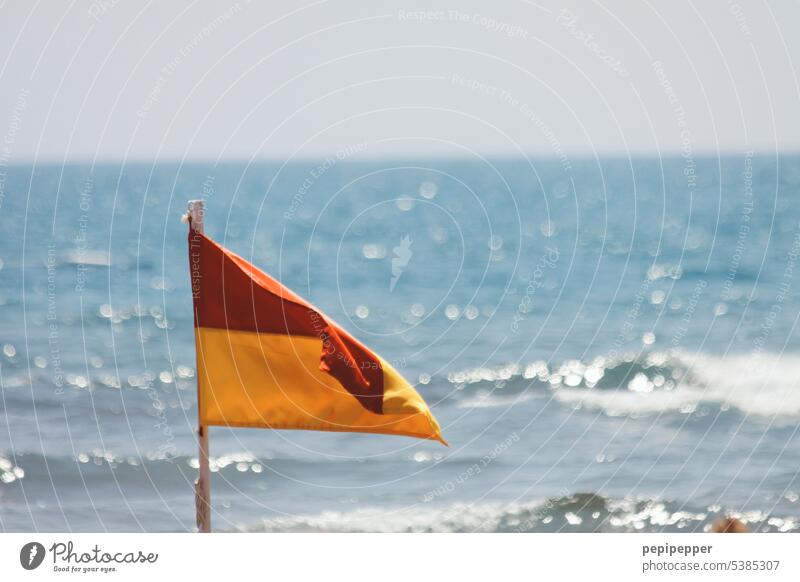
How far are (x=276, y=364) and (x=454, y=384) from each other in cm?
576

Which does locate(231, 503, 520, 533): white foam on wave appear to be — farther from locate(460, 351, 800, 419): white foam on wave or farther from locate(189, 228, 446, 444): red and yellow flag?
locate(189, 228, 446, 444): red and yellow flag

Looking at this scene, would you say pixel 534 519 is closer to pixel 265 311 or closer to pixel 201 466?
pixel 201 466

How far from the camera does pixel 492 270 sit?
1817 cm

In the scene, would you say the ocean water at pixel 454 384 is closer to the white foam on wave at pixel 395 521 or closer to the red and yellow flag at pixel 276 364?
the white foam on wave at pixel 395 521

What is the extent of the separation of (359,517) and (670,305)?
714 centimetres

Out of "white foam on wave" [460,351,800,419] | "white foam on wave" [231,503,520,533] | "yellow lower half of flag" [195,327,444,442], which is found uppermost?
"yellow lower half of flag" [195,327,444,442]

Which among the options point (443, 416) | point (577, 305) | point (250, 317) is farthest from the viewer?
point (577, 305)

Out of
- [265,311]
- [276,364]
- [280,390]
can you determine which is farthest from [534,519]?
[265,311]

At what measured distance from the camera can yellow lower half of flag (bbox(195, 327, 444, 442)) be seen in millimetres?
6133

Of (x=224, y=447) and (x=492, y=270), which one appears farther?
(x=492, y=270)

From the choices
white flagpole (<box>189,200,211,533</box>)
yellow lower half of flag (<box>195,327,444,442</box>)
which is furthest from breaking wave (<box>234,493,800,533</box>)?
yellow lower half of flag (<box>195,327,444,442</box>)

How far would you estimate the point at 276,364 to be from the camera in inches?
242
